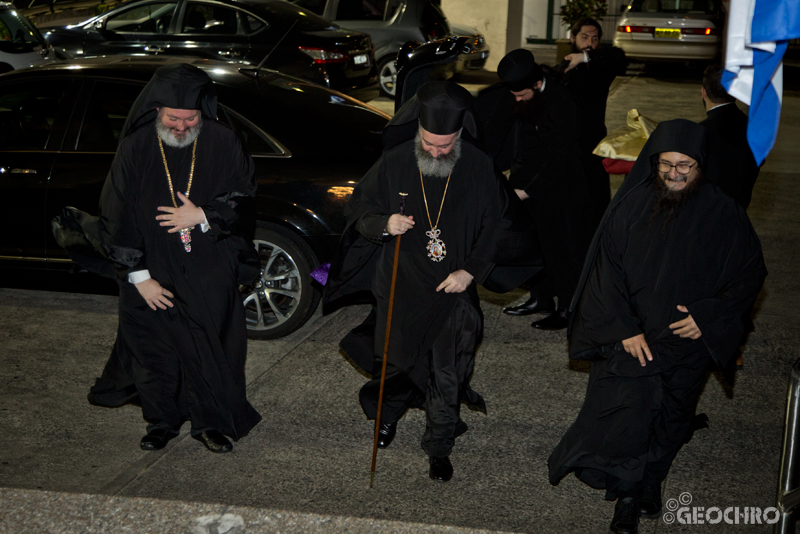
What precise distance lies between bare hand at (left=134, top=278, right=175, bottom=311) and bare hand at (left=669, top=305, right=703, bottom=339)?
2354 millimetres

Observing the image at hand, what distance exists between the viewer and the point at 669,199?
3.50 meters

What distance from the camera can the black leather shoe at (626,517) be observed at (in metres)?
3.65

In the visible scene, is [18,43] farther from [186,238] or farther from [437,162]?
[437,162]

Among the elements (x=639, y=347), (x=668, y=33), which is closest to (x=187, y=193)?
(x=639, y=347)

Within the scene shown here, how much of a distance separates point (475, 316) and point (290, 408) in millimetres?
1305

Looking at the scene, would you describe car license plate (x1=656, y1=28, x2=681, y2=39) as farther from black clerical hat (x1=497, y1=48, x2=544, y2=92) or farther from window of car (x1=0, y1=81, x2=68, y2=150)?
window of car (x1=0, y1=81, x2=68, y2=150)

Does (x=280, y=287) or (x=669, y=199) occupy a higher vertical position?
(x=669, y=199)

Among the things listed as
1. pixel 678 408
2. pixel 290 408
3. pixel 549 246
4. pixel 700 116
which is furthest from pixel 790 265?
pixel 700 116

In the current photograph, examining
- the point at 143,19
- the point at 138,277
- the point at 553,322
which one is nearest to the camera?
the point at 138,277

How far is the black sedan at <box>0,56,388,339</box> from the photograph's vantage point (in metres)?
5.58

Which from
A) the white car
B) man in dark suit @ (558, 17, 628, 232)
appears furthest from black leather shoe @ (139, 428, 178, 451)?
the white car

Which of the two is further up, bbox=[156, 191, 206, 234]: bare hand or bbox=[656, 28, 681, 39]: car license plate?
bbox=[156, 191, 206, 234]: bare hand

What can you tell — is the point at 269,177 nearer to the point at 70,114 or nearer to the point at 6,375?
the point at 70,114

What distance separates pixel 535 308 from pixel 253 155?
2.25 meters
